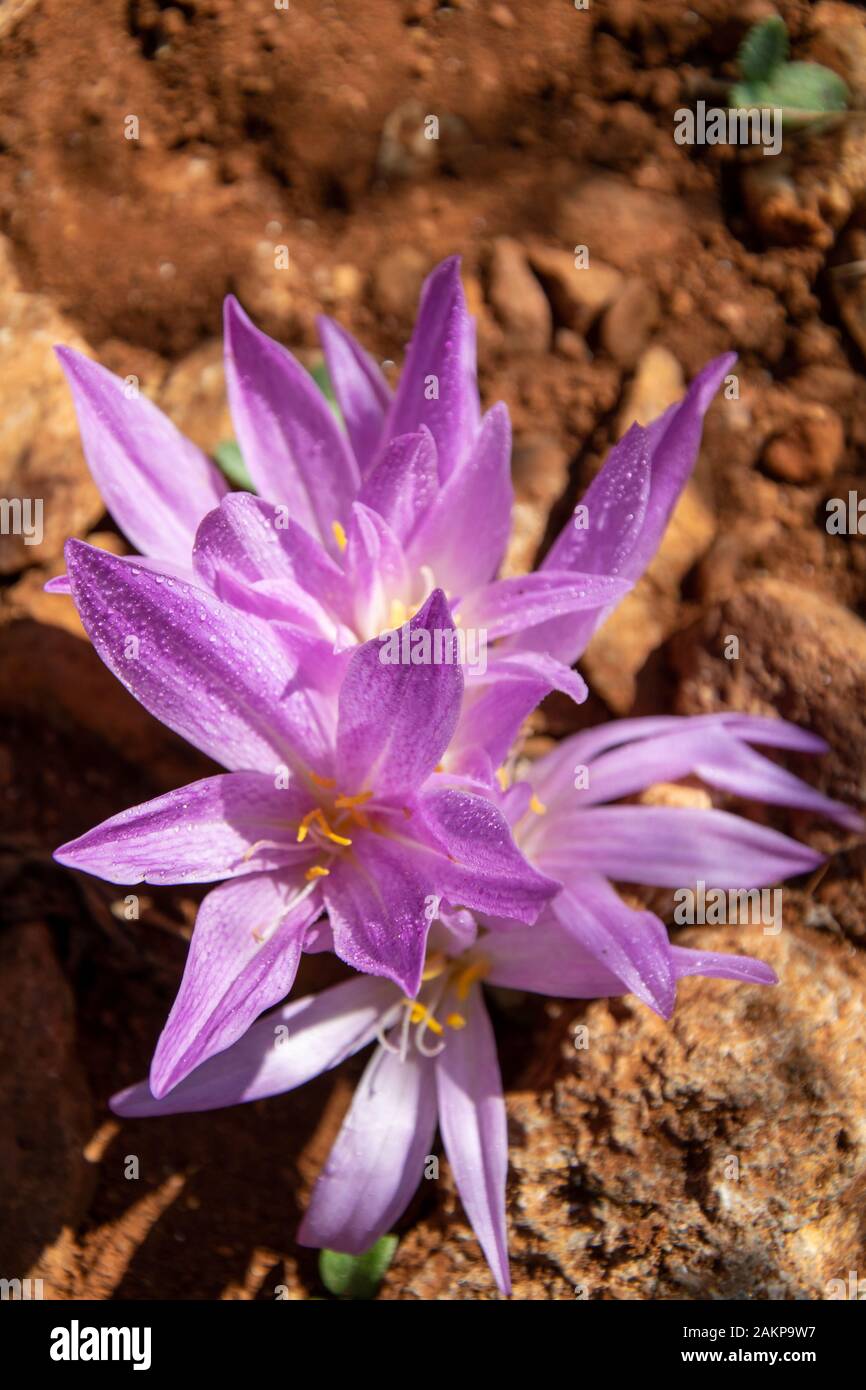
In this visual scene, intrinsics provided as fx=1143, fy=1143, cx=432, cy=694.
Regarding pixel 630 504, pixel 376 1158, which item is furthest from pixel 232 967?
pixel 630 504

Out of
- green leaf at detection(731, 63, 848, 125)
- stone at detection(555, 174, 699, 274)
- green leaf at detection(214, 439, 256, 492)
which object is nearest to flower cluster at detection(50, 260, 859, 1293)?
green leaf at detection(214, 439, 256, 492)

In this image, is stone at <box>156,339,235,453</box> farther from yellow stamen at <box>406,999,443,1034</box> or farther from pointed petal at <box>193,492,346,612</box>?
yellow stamen at <box>406,999,443,1034</box>

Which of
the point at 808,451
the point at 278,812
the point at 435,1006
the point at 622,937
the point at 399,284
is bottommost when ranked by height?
the point at 435,1006

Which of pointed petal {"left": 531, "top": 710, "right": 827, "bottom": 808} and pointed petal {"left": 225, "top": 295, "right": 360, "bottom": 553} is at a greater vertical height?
pointed petal {"left": 225, "top": 295, "right": 360, "bottom": 553}

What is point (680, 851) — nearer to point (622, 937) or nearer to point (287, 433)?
point (622, 937)
